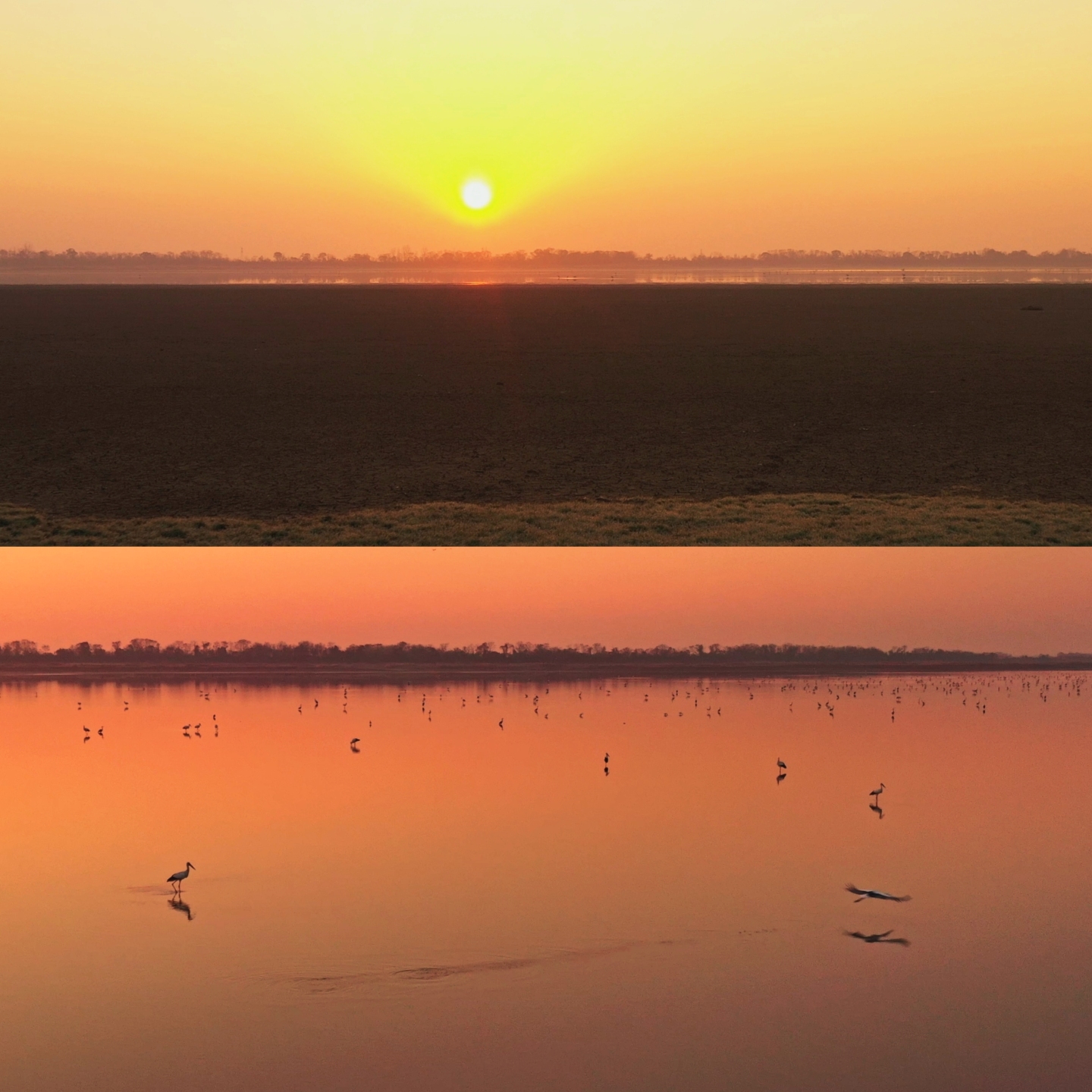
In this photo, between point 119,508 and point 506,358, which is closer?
point 119,508

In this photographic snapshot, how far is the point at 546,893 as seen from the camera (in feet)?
31.1

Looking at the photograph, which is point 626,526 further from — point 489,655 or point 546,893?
point 546,893

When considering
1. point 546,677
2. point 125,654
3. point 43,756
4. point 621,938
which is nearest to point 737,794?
point 621,938

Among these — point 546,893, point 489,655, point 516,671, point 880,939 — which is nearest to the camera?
point 880,939

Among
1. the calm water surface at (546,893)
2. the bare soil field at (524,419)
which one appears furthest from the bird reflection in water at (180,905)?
the bare soil field at (524,419)

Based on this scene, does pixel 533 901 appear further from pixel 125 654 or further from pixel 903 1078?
pixel 125 654

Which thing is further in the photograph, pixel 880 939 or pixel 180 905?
pixel 180 905

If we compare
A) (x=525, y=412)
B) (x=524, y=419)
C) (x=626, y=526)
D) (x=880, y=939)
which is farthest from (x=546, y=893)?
(x=525, y=412)

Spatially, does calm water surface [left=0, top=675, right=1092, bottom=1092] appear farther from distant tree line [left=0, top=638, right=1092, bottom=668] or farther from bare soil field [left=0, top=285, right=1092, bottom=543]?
bare soil field [left=0, top=285, right=1092, bottom=543]

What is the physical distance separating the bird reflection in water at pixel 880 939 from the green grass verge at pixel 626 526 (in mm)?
15396

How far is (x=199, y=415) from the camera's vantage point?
4072 centimetres

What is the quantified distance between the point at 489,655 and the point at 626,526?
1019cm

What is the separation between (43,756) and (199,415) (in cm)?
2936

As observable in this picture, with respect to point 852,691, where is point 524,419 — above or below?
above
